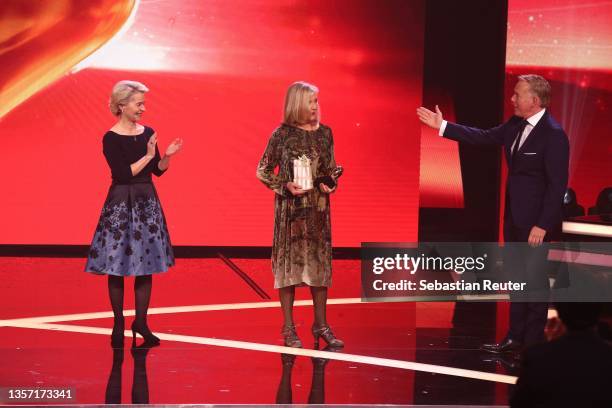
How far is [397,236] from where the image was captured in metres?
9.94

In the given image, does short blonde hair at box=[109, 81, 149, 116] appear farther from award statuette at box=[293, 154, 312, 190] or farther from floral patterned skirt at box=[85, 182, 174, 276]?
award statuette at box=[293, 154, 312, 190]

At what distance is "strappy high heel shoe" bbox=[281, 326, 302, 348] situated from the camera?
556 centimetres

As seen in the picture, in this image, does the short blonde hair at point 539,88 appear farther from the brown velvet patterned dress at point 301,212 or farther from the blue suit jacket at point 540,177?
the brown velvet patterned dress at point 301,212

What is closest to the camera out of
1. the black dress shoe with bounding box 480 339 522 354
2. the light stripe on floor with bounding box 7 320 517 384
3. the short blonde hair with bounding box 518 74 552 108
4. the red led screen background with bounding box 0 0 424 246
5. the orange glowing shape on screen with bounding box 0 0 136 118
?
the light stripe on floor with bounding box 7 320 517 384

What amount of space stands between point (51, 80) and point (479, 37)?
3957 millimetres

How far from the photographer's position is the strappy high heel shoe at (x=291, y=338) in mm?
5561

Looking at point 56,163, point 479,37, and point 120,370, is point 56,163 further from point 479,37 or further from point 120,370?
point 120,370

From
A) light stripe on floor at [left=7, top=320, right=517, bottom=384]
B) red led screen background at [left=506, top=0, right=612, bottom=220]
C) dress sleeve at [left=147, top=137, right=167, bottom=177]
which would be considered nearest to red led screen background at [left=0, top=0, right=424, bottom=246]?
red led screen background at [left=506, top=0, right=612, bottom=220]

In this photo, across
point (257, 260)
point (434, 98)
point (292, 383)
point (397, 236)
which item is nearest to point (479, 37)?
point (434, 98)

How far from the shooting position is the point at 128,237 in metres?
5.43

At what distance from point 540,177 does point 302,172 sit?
1.29m

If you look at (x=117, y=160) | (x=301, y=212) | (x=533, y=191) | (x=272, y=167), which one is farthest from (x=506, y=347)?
(x=117, y=160)

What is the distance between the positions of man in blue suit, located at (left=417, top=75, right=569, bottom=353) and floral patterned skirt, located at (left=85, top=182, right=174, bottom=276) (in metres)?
1.94

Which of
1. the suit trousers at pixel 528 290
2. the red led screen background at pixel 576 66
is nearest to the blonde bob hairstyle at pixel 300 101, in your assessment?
the suit trousers at pixel 528 290
